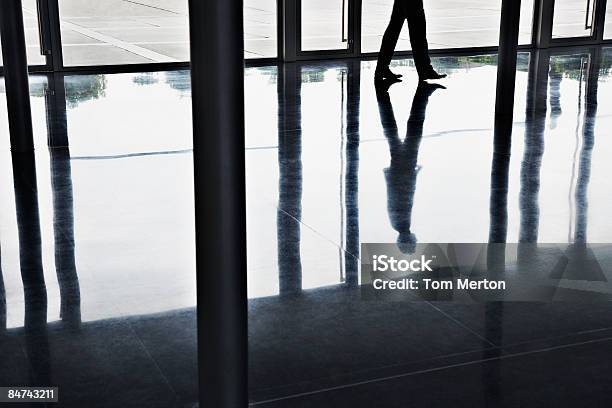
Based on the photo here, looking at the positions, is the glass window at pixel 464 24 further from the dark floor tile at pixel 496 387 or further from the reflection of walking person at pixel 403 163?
the dark floor tile at pixel 496 387

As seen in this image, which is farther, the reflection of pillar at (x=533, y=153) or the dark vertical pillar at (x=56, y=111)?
the dark vertical pillar at (x=56, y=111)

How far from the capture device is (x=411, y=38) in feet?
34.1

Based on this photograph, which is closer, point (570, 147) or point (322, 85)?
point (570, 147)

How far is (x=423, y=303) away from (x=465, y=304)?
7.2 inches

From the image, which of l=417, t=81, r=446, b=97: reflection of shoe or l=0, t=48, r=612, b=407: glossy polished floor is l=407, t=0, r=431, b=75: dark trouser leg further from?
l=0, t=48, r=612, b=407: glossy polished floor

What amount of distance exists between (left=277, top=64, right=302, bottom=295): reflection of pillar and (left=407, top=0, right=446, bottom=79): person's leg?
5.03ft

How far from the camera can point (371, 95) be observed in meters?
9.40

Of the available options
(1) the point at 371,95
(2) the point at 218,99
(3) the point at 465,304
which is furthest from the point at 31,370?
(1) the point at 371,95

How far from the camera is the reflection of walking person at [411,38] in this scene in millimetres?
10203

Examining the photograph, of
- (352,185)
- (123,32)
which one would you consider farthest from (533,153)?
(123,32)

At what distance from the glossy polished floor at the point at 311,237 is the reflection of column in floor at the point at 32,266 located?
15 mm

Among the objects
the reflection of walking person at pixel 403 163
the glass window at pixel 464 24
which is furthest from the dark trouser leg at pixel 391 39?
the glass window at pixel 464 24

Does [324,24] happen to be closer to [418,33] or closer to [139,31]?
[418,33]

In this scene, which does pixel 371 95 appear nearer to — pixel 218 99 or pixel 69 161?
pixel 69 161
